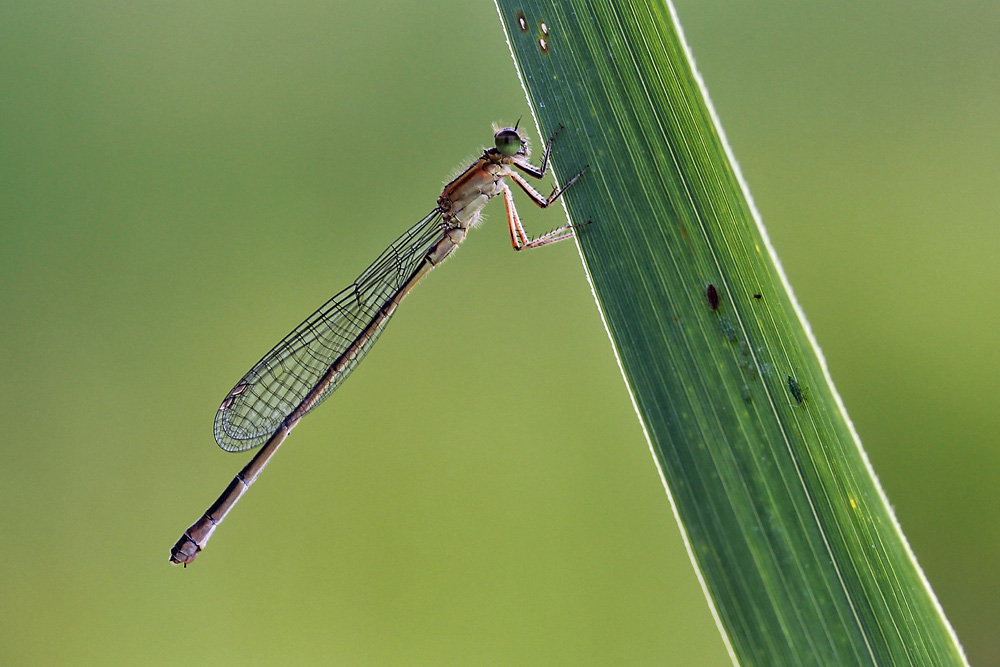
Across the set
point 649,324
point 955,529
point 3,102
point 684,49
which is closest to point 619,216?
point 649,324

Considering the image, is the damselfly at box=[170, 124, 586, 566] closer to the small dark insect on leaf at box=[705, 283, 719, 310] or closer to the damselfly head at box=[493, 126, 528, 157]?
the damselfly head at box=[493, 126, 528, 157]

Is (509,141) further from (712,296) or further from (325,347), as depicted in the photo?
(712,296)

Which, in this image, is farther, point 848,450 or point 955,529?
point 955,529

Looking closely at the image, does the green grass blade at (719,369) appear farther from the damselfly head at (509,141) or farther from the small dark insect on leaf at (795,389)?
the damselfly head at (509,141)

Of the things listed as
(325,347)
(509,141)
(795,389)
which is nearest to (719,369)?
(795,389)

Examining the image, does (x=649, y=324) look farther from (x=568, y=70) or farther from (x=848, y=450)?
(x=568, y=70)

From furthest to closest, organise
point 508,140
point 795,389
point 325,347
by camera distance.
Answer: point 325,347 < point 508,140 < point 795,389
